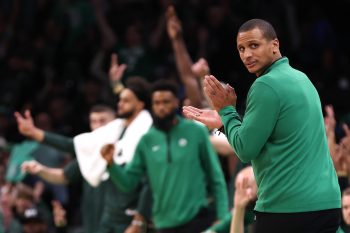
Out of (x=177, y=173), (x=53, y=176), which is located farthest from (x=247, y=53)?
(x=53, y=176)

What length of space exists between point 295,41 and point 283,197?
273 inches

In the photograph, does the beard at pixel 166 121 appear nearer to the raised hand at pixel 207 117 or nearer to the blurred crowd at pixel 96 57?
the blurred crowd at pixel 96 57

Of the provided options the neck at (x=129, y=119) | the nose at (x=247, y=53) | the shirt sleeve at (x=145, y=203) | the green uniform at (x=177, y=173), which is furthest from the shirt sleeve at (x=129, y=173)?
the nose at (x=247, y=53)

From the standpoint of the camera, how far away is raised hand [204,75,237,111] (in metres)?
4.82

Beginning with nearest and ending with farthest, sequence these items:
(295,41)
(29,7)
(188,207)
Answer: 1. (188,207)
2. (295,41)
3. (29,7)

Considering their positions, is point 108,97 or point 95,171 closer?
point 95,171

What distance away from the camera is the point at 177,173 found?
7.68 metres

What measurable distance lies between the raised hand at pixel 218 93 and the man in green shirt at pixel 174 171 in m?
2.75

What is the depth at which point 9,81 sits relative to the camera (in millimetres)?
12016

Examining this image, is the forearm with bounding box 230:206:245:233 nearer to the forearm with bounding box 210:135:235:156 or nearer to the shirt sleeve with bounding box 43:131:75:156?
the forearm with bounding box 210:135:235:156

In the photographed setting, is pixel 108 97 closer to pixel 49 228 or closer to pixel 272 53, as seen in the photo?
pixel 49 228

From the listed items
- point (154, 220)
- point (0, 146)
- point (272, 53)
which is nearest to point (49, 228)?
point (0, 146)

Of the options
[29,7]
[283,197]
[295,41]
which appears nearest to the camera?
[283,197]

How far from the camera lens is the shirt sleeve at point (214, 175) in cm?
759
